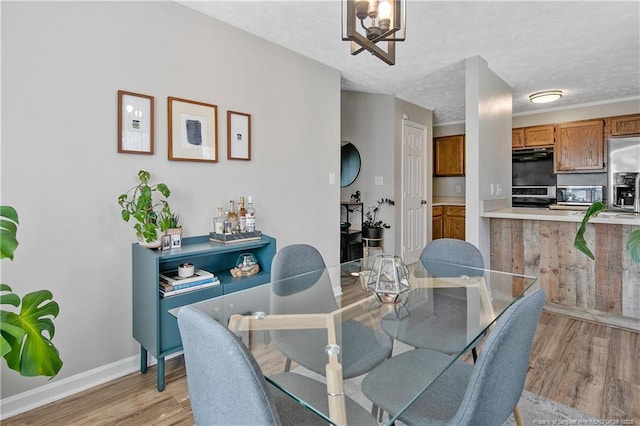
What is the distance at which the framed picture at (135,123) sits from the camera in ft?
6.95

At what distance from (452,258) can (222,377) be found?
1.79m

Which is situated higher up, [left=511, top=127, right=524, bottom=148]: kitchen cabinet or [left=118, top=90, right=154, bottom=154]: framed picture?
[left=511, top=127, right=524, bottom=148]: kitchen cabinet

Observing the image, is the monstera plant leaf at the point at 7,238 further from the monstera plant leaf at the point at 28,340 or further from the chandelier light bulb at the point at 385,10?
the chandelier light bulb at the point at 385,10

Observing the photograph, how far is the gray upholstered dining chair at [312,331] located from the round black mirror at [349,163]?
3132 millimetres

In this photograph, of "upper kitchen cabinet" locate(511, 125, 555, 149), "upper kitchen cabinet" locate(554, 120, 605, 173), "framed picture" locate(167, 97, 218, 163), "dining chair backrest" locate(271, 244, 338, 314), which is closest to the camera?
"dining chair backrest" locate(271, 244, 338, 314)

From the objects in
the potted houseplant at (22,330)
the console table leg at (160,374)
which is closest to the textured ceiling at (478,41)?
the potted houseplant at (22,330)

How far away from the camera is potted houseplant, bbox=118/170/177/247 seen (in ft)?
6.57

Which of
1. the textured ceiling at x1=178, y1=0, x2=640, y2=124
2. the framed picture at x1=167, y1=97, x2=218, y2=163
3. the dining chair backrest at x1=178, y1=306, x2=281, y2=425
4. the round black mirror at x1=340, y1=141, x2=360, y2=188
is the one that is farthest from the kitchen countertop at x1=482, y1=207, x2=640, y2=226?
the dining chair backrest at x1=178, y1=306, x2=281, y2=425

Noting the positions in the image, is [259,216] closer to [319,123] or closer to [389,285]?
[319,123]

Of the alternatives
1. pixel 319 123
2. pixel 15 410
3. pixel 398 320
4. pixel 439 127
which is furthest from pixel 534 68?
pixel 15 410

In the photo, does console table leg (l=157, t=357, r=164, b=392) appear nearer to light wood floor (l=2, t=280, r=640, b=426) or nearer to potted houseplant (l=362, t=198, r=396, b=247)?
light wood floor (l=2, t=280, r=640, b=426)

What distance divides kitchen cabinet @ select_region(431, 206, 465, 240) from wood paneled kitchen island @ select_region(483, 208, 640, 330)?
2502 millimetres

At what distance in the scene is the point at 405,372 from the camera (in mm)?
1325

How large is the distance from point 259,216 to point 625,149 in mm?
5165
